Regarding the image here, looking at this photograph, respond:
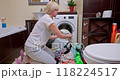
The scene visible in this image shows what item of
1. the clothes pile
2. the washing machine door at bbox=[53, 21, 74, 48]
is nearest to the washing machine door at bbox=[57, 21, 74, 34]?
the washing machine door at bbox=[53, 21, 74, 48]

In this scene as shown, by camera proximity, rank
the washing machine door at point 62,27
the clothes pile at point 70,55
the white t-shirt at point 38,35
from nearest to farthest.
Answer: the white t-shirt at point 38,35 → the clothes pile at point 70,55 → the washing machine door at point 62,27

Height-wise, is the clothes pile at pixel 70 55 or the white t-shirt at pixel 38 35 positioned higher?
the white t-shirt at pixel 38 35

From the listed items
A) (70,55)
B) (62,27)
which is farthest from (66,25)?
(70,55)

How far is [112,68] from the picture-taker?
0.69 metres

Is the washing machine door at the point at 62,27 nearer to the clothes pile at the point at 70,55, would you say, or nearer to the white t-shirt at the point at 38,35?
the clothes pile at the point at 70,55

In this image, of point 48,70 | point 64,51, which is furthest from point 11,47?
point 48,70

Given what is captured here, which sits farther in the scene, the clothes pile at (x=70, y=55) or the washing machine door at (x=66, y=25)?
the washing machine door at (x=66, y=25)

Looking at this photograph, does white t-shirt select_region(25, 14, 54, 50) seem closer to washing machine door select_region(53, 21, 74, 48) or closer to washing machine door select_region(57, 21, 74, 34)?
washing machine door select_region(53, 21, 74, 48)

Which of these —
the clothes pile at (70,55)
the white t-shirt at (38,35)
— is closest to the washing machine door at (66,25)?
the clothes pile at (70,55)

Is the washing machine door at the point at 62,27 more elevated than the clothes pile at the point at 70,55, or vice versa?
the washing machine door at the point at 62,27

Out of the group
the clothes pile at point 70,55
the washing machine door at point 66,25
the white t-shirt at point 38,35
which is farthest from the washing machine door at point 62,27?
the white t-shirt at point 38,35

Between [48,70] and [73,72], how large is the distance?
0.75 feet

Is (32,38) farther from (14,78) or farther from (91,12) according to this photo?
(91,12)

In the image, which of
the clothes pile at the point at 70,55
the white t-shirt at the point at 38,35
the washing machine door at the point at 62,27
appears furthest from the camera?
the washing machine door at the point at 62,27
